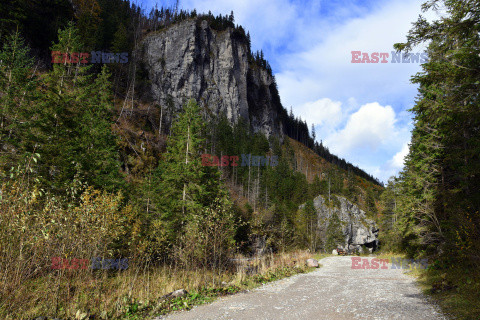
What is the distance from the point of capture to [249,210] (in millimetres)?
42781

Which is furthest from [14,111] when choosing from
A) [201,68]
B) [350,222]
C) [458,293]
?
[201,68]

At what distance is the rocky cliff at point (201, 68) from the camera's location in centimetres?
8175

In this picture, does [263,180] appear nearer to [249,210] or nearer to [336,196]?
[336,196]

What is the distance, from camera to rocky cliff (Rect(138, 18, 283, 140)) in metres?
81.8

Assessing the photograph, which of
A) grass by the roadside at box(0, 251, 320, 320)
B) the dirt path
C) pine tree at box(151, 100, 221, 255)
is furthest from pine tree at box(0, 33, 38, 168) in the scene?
the dirt path

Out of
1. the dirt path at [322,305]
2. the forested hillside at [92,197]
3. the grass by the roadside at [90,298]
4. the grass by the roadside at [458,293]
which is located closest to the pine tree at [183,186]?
the forested hillside at [92,197]

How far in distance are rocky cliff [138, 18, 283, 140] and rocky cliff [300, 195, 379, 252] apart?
49318 mm

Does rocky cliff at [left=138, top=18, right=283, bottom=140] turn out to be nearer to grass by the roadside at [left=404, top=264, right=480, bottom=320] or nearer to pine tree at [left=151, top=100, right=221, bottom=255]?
pine tree at [left=151, top=100, right=221, bottom=255]

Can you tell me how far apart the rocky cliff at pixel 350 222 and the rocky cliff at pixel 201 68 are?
4932 centimetres

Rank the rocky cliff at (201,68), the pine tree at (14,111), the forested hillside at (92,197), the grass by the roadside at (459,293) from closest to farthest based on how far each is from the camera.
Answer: the forested hillside at (92,197)
the grass by the roadside at (459,293)
the pine tree at (14,111)
the rocky cliff at (201,68)

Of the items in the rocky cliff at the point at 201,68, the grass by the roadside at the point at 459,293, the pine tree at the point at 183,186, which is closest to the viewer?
the grass by the roadside at the point at 459,293

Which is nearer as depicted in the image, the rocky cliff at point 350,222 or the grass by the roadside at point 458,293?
the grass by the roadside at point 458,293

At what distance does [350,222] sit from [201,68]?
236ft

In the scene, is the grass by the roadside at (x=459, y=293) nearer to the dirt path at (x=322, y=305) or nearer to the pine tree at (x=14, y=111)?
the dirt path at (x=322, y=305)
